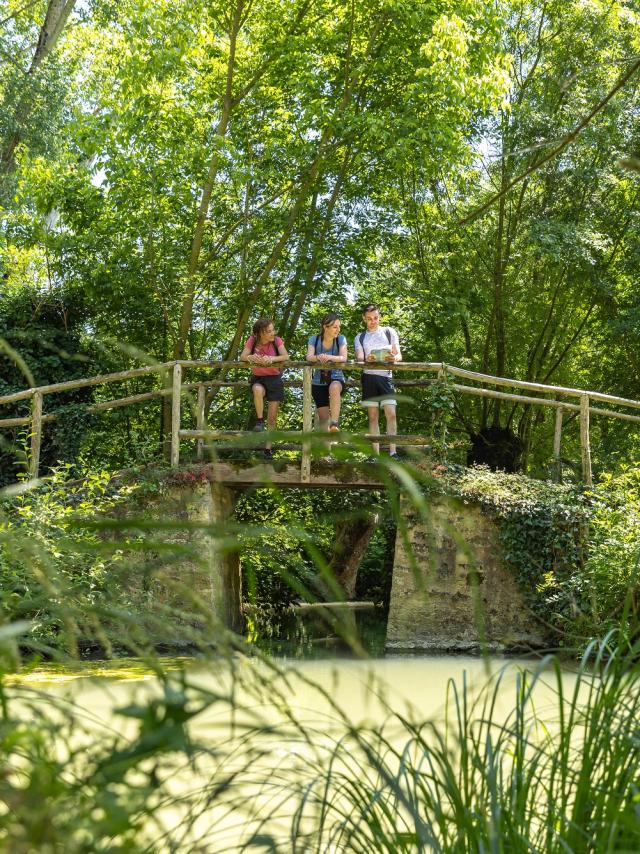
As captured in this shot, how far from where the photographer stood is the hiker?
434 inches

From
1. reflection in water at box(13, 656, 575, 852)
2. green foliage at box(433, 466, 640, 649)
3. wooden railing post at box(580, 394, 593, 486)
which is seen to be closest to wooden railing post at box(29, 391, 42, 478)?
reflection in water at box(13, 656, 575, 852)

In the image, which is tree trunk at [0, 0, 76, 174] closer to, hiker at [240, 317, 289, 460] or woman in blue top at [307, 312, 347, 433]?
hiker at [240, 317, 289, 460]

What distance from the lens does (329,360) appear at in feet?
36.2

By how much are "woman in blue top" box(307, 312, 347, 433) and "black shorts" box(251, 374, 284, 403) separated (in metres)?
0.33

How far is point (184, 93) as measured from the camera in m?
15.1

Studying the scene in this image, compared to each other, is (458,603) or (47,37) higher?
(47,37)

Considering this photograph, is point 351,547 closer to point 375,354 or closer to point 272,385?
point 272,385

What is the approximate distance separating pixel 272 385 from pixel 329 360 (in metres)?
0.64

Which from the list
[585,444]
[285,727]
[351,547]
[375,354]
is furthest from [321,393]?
[285,727]

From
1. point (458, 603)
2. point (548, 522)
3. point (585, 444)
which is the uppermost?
point (585, 444)

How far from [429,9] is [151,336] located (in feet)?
18.2

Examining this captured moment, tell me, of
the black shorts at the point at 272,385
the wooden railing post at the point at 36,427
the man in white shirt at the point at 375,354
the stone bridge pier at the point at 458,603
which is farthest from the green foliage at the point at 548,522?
the wooden railing post at the point at 36,427

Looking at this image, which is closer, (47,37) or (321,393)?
(321,393)

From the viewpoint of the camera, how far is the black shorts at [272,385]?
441 inches
